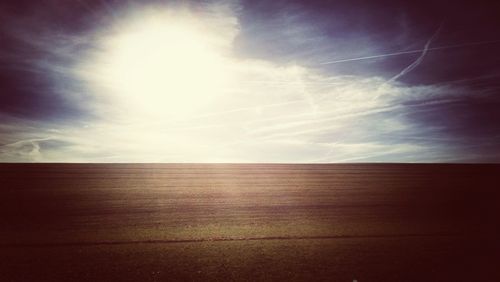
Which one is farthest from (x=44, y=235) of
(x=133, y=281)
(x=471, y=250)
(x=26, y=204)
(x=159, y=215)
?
(x=471, y=250)

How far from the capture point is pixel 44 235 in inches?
343

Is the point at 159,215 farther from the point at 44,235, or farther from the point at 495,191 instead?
the point at 495,191

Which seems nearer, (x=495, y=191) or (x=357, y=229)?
(x=357, y=229)

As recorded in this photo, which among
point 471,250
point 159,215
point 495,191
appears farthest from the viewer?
point 495,191

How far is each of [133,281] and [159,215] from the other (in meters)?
5.92

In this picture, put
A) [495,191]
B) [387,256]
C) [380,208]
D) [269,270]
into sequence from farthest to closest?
[495,191] < [380,208] < [387,256] < [269,270]

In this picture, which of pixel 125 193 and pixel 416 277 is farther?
pixel 125 193

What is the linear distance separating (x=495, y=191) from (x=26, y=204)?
2543 cm

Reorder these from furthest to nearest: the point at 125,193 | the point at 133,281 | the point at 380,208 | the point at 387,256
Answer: the point at 125,193 → the point at 380,208 → the point at 387,256 → the point at 133,281

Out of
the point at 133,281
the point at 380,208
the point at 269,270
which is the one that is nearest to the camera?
the point at 133,281

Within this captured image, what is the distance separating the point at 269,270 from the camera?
20.3 feet

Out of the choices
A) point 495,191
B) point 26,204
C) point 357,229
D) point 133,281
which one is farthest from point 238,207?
point 495,191

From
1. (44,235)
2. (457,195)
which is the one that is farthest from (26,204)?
(457,195)

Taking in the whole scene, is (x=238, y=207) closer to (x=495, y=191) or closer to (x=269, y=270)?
(x=269, y=270)
